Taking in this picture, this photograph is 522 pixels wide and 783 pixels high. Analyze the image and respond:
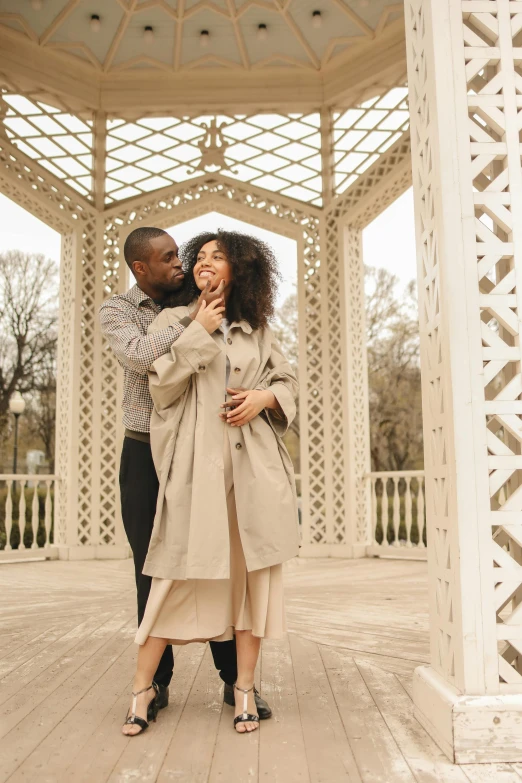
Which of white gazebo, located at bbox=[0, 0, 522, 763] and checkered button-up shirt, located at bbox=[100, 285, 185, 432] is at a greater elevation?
white gazebo, located at bbox=[0, 0, 522, 763]

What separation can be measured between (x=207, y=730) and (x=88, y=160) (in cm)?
662

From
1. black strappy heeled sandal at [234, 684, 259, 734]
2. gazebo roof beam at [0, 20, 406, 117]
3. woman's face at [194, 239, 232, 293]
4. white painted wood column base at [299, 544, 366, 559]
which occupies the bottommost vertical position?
white painted wood column base at [299, 544, 366, 559]

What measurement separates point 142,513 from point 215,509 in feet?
1.07

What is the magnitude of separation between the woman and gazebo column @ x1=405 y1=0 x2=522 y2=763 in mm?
434

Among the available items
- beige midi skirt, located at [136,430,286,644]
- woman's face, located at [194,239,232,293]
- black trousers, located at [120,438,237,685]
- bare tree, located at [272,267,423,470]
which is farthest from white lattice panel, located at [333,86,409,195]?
bare tree, located at [272,267,423,470]

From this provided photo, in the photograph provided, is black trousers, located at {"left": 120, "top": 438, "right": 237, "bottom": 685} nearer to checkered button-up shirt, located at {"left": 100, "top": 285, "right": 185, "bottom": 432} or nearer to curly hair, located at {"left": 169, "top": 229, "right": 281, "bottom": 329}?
checkered button-up shirt, located at {"left": 100, "top": 285, "right": 185, "bottom": 432}

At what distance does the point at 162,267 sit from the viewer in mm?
2143

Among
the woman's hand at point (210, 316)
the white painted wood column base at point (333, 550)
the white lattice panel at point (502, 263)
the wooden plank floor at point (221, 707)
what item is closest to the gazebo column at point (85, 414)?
the white painted wood column base at point (333, 550)

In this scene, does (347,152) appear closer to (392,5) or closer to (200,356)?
(392,5)

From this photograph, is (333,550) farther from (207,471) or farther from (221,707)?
(207,471)

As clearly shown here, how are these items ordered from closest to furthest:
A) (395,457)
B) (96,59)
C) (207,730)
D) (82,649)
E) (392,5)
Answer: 1. (207,730)
2. (82,649)
3. (392,5)
4. (96,59)
5. (395,457)

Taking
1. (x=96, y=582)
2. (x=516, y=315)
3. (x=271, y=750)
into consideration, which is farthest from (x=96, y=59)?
(x=271, y=750)

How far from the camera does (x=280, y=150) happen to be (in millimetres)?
7348

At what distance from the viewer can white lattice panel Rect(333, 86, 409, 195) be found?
22.3 feet
